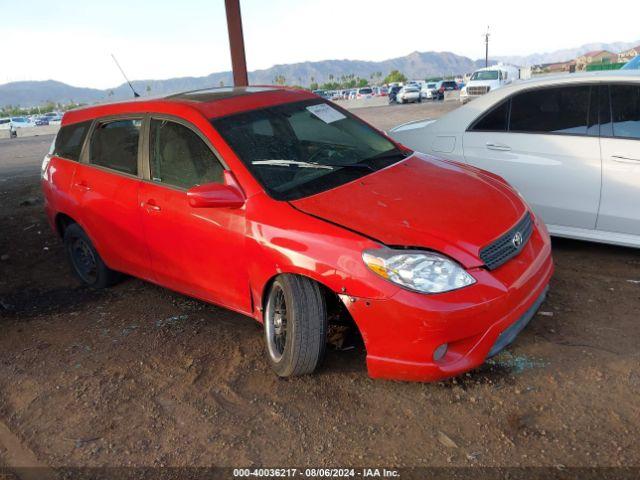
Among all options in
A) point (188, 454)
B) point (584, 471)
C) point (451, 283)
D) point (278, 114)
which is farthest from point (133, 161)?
point (584, 471)

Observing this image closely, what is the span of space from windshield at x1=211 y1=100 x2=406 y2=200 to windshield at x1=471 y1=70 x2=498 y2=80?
1150 inches

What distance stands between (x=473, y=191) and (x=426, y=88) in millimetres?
44616

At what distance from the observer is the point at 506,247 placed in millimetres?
3025

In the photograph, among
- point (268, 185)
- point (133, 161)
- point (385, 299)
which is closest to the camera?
point (385, 299)

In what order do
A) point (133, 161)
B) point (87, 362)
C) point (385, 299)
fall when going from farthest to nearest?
point (133, 161) < point (87, 362) < point (385, 299)

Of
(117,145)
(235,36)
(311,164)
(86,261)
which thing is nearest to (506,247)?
(311,164)

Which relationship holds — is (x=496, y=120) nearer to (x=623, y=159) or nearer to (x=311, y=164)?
(x=623, y=159)

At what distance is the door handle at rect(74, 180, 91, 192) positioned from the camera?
4461 mm

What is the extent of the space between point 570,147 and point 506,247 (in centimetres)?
191

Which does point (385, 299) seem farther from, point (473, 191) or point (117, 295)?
point (117, 295)

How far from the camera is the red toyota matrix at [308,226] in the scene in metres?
2.78

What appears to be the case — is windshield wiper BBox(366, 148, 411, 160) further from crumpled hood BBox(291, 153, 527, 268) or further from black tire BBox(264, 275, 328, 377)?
black tire BBox(264, 275, 328, 377)

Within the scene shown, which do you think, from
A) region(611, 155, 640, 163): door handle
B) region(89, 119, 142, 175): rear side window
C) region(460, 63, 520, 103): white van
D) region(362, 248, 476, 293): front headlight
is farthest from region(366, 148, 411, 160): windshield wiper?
region(460, 63, 520, 103): white van

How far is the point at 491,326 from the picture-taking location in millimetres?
2789
